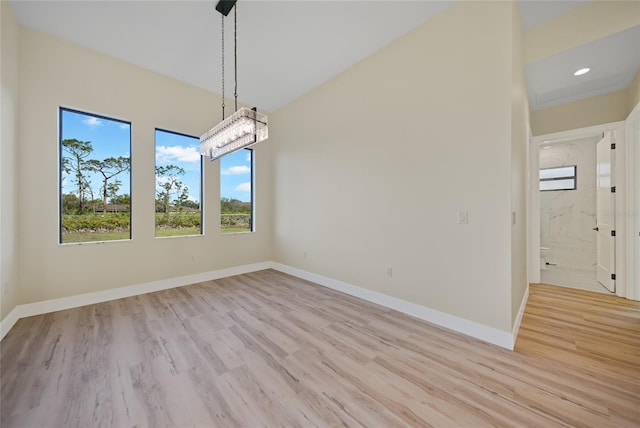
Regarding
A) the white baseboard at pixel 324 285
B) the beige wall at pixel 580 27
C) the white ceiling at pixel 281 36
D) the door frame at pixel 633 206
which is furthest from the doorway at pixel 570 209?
the white baseboard at pixel 324 285

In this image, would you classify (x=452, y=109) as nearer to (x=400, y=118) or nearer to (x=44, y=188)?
(x=400, y=118)

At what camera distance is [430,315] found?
2.69m

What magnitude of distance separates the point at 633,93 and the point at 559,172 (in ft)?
8.26

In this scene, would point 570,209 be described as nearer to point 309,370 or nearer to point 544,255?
point 544,255

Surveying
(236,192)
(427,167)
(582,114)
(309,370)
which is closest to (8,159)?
(236,192)

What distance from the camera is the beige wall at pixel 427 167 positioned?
2248 mm

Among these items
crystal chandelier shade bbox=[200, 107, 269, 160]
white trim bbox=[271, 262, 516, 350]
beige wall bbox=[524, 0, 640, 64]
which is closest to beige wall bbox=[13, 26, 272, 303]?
crystal chandelier shade bbox=[200, 107, 269, 160]

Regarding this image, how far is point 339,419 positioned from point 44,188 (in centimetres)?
417

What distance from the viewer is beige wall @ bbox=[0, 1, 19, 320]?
2342mm

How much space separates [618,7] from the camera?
2.33 m

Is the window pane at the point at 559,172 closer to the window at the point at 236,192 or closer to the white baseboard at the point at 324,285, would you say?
the white baseboard at the point at 324,285

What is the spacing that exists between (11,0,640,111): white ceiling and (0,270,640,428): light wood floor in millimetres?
3102

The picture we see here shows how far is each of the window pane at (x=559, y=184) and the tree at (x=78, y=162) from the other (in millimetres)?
8901

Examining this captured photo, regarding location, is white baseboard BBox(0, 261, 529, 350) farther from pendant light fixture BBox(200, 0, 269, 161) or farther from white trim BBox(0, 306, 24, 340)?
pendant light fixture BBox(200, 0, 269, 161)
